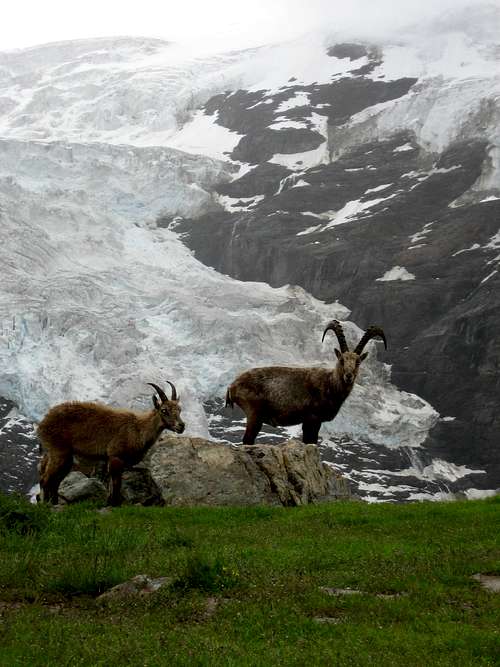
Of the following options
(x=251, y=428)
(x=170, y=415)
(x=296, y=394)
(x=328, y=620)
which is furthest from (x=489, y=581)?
(x=251, y=428)

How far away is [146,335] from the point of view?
11675 cm

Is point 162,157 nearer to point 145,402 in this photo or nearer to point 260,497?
point 145,402

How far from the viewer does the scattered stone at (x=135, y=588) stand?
940 cm

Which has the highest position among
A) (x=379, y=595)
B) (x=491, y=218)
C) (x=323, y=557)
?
(x=379, y=595)

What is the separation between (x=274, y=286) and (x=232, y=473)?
166978 mm

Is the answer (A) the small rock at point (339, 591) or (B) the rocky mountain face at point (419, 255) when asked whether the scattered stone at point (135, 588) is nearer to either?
(A) the small rock at point (339, 591)

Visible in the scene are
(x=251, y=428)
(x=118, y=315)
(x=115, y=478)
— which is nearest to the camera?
(x=115, y=478)

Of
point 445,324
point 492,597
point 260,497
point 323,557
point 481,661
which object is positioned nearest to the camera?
point 481,661

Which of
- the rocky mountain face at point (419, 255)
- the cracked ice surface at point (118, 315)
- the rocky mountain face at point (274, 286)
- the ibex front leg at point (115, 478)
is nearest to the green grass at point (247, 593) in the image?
the ibex front leg at point (115, 478)

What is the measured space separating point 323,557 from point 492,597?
109 inches

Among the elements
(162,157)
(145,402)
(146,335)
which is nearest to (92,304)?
(146,335)

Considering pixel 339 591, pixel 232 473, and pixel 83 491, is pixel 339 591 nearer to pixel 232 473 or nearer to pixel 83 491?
pixel 232 473

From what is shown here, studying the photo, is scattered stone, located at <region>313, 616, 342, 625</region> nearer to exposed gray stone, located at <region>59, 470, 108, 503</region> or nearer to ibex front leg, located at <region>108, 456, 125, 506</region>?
ibex front leg, located at <region>108, 456, 125, 506</region>

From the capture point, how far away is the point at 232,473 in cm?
1950
